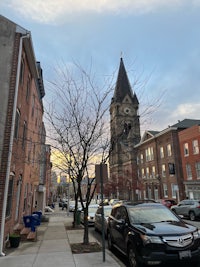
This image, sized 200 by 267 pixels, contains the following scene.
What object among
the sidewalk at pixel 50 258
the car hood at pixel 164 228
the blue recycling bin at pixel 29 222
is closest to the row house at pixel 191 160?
the blue recycling bin at pixel 29 222

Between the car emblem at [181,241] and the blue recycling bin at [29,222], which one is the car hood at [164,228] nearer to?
the car emblem at [181,241]

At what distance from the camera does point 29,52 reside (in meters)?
11.8

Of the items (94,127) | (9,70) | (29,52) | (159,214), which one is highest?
(29,52)

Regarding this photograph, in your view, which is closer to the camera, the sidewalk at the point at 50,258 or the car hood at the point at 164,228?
the car hood at the point at 164,228

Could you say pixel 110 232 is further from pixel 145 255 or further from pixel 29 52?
pixel 29 52

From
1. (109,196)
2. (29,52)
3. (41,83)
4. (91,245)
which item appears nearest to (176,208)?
(91,245)

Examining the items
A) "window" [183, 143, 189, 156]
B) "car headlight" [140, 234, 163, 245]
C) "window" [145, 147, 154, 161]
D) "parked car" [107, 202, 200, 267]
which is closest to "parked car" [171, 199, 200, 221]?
"parked car" [107, 202, 200, 267]

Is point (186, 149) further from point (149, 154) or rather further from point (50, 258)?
point (50, 258)

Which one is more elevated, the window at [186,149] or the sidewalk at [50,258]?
the window at [186,149]

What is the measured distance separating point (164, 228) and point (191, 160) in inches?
1211

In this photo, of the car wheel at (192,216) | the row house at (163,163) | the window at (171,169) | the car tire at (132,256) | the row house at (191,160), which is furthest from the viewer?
the row house at (163,163)

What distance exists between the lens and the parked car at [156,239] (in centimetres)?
528

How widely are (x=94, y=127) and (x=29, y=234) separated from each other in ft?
19.0

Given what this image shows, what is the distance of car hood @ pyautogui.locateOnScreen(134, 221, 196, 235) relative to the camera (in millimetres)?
5626
